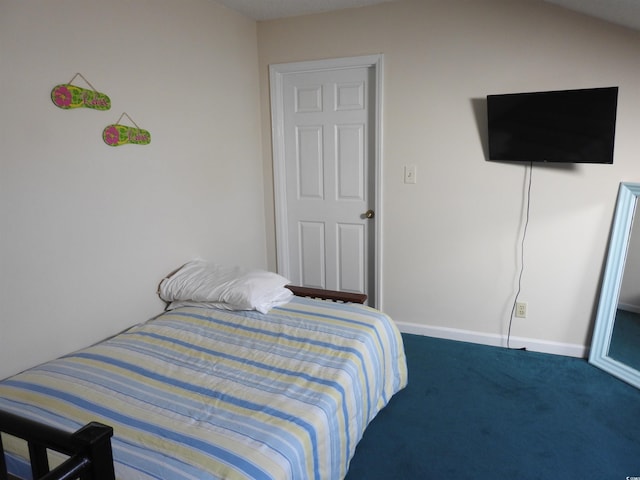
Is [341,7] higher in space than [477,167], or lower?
higher

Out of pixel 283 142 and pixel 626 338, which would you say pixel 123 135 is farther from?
pixel 626 338

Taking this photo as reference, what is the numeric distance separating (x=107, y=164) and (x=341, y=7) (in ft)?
6.66

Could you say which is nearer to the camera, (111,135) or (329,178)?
(111,135)

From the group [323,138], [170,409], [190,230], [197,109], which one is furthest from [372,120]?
[170,409]

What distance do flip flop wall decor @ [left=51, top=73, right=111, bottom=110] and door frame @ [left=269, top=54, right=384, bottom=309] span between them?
1556 millimetres

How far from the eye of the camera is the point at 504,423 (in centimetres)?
235

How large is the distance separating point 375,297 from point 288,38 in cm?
218

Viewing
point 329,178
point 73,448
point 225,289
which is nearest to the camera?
point 73,448

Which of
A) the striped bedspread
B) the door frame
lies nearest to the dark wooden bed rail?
the striped bedspread

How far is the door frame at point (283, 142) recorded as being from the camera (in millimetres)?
3230

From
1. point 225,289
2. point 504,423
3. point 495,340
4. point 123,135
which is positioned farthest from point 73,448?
point 495,340

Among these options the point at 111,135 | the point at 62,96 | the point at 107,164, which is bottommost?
the point at 107,164

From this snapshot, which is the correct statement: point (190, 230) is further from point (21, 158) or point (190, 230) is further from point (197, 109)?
point (21, 158)

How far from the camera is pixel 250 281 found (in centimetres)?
261
